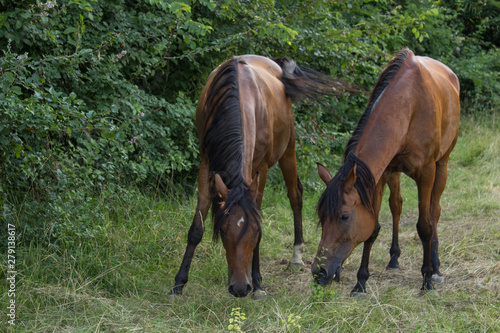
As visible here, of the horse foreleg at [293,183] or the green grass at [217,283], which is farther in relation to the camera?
the horse foreleg at [293,183]

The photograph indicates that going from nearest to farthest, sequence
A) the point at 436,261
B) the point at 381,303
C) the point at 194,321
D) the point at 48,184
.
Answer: the point at 194,321, the point at 381,303, the point at 48,184, the point at 436,261

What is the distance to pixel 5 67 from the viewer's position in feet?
12.3

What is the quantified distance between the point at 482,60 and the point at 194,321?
10175 millimetres

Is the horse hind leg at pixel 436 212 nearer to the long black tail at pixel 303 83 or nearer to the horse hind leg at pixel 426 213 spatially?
the horse hind leg at pixel 426 213

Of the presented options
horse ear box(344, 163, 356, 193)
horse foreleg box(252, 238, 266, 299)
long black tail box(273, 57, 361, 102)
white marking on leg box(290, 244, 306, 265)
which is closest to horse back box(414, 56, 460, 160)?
long black tail box(273, 57, 361, 102)

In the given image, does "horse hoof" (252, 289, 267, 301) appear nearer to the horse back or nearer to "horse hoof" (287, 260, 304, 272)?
"horse hoof" (287, 260, 304, 272)

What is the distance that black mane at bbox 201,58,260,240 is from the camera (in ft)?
10.4

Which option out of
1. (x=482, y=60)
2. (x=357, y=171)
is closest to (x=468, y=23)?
(x=482, y=60)

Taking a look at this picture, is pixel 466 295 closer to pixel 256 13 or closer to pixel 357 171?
pixel 357 171

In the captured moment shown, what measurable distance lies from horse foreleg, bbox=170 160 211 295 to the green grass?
11 centimetres

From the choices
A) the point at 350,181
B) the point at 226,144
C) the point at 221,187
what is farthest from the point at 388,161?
the point at 221,187

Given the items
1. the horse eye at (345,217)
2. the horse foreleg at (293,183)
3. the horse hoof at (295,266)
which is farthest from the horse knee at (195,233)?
the horse foreleg at (293,183)

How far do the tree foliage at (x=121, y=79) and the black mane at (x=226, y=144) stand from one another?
71 centimetres

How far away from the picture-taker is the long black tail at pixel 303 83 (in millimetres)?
4969
